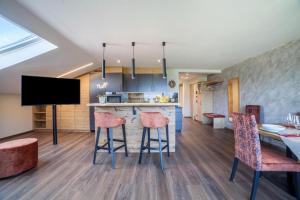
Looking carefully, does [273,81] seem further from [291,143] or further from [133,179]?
[133,179]

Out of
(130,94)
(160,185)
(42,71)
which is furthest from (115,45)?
(160,185)

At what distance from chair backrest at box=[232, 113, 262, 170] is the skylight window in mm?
3793

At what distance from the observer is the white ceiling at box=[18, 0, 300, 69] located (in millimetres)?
2020

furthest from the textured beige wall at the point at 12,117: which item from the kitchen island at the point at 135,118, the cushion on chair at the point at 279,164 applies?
the cushion on chair at the point at 279,164

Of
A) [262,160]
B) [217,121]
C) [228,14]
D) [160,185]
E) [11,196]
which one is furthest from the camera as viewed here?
[217,121]

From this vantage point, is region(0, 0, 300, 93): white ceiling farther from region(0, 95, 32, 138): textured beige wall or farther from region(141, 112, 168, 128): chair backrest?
region(141, 112, 168, 128): chair backrest

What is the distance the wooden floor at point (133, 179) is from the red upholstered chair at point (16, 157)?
11cm

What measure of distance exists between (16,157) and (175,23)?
11.0 ft

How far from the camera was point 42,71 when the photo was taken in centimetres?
397

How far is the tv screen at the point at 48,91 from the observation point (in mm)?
3275

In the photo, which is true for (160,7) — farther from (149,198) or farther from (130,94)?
(130,94)

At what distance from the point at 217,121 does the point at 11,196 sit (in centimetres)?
601

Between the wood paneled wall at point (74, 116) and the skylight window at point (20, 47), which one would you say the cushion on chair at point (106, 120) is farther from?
the wood paneled wall at point (74, 116)

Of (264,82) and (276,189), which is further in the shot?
(264,82)
